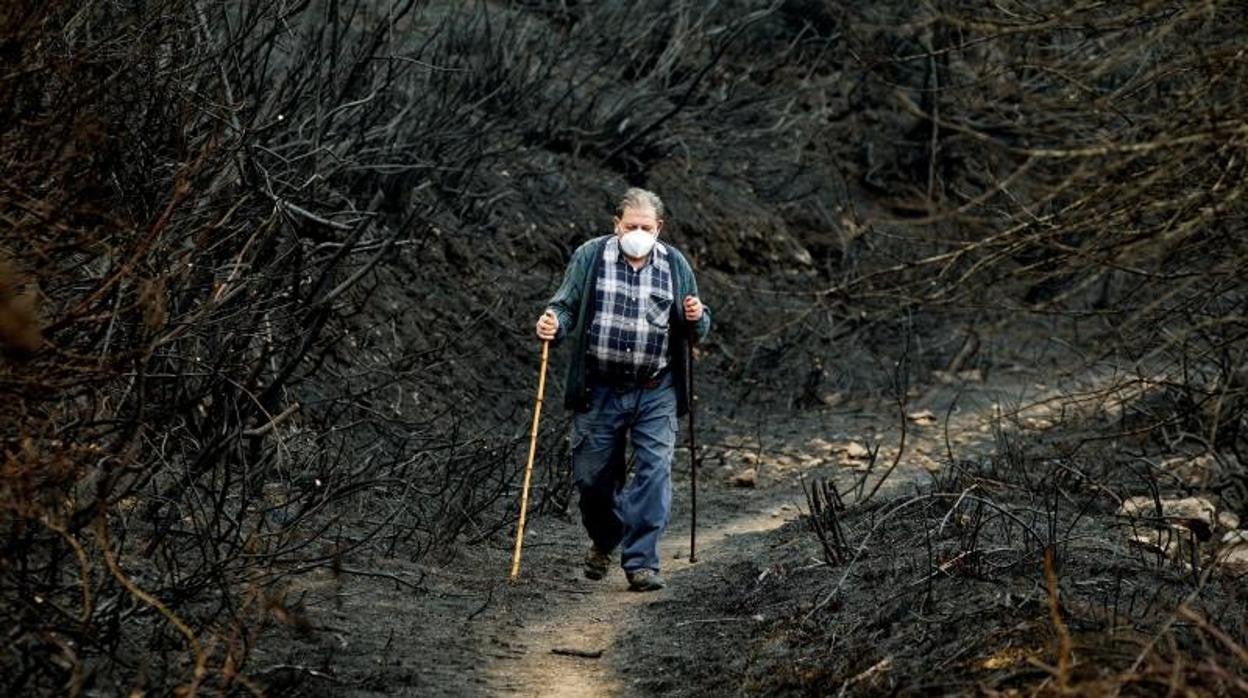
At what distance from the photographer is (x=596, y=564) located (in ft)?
28.4

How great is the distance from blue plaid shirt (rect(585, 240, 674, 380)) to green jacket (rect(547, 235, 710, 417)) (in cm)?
4

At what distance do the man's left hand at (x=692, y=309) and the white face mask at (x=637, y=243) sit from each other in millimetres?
332

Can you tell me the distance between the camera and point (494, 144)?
1485cm

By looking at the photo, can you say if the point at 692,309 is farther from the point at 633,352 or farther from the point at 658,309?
the point at 633,352

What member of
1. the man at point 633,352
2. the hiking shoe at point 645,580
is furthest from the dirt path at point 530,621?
the man at point 633,352

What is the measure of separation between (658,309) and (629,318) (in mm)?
167

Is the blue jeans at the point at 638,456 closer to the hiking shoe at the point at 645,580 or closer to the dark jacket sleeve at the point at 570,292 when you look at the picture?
the hiking shoe at the point at 645,580

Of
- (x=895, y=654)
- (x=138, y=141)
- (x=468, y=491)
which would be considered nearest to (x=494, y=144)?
(x=468, y=491)

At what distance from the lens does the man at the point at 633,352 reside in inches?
323

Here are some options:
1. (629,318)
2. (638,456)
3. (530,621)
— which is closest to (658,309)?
(629,318)

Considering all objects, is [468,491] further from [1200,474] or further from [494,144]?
[494,144]

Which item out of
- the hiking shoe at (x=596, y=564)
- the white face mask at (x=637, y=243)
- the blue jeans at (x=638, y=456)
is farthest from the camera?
the hiking shoe at (x=596, y=564)

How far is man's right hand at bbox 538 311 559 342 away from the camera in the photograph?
821 centimetres

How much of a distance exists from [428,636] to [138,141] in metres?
2.53
